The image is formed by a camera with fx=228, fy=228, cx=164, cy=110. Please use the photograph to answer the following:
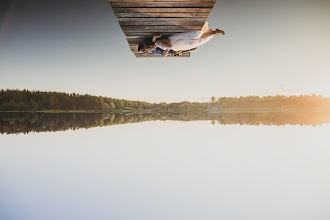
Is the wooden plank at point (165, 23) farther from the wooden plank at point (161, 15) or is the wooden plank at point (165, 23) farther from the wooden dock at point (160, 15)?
the wooden plank at point (161, 15)

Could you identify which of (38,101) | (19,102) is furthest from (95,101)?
(19,102)

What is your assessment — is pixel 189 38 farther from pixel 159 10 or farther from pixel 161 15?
pixel 159 10

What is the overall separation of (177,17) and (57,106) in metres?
69.3

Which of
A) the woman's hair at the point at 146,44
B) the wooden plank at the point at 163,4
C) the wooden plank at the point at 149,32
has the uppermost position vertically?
the wooden plank at the point at 163,4

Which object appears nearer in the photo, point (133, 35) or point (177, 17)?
point (177, 17)

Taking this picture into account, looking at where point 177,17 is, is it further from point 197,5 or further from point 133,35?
point 133,35

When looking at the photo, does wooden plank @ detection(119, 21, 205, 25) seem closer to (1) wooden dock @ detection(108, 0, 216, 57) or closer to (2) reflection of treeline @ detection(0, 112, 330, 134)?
(1) wooden dock @ detection(108, 0, 216, 57)

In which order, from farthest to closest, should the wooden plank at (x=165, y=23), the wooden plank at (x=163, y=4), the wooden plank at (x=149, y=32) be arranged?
the wooden plank at (x=149, y=32) → the wooden plank at (x=165, y=23) → the wooden plank at (x=163, y=4)

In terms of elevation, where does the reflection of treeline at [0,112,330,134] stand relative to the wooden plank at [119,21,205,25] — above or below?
below

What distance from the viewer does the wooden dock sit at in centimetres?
277

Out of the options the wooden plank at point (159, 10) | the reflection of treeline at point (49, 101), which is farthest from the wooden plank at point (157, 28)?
the reflection of treeline at point (49, 101)

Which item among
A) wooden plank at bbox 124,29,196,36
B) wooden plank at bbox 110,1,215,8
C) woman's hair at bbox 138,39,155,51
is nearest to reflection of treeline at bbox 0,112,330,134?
woman's hair at bbox 138,39,155,51

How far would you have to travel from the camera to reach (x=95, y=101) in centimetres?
7394

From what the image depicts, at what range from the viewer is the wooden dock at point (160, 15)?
9.09 ft
